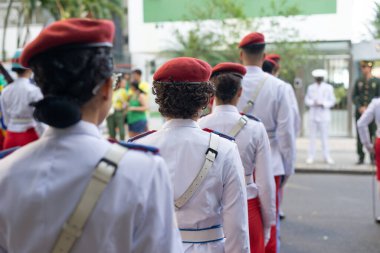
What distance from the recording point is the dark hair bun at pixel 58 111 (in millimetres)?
1521

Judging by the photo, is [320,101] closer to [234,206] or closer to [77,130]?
[234,206]

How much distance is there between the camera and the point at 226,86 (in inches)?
141

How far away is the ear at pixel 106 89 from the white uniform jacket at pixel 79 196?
10 centimetres

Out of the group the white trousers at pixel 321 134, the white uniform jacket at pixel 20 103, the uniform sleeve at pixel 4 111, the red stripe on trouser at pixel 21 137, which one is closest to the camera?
the white uniform jacket at pixel 20 103

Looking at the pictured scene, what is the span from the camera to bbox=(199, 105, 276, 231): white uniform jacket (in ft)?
11.6

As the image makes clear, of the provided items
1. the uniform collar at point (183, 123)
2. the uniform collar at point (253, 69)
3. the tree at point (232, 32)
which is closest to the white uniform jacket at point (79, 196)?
the uniform collar at point (183, 123)

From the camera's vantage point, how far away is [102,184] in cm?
150

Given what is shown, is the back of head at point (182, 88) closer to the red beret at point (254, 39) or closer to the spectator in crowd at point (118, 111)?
the red beret at point (254, 39)

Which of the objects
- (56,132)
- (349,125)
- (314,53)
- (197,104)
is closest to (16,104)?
(197,104)

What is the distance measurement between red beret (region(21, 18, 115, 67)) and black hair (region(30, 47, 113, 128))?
0.06 feet

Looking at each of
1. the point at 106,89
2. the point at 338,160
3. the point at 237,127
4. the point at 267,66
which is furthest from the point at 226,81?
the point at 338,160

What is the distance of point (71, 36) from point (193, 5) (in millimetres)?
12076

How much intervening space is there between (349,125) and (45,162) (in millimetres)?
14383

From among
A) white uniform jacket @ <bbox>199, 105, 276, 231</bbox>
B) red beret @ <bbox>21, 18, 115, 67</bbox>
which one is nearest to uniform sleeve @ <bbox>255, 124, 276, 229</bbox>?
white uniform jacket @ <bbox>199, 105, 276, 231</bbox>
